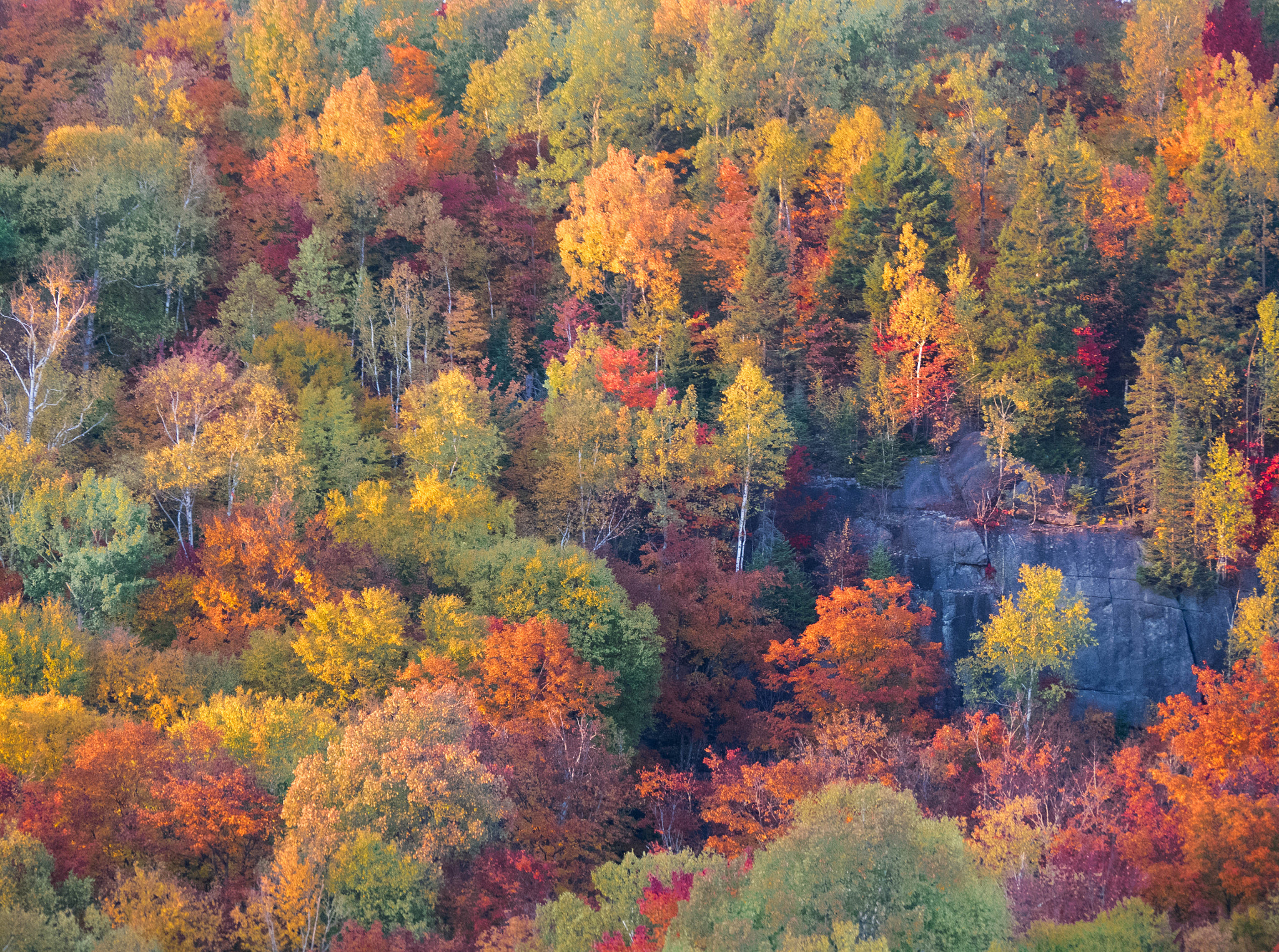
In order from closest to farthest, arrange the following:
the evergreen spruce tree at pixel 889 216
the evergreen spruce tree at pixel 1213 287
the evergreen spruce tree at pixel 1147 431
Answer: the evergreen spruce tree at pixel 1147 431 < the evergreen spruce tree at pixel 1213 287 < the evergreen spruce tree at pixel 889 216

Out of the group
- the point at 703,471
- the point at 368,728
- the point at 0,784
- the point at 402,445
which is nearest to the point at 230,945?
the point at 368,728

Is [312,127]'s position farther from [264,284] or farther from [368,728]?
[368,728]

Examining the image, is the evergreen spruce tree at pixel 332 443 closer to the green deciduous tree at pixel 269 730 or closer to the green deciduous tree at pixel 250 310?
the green deciduous tree at pixel 250 310

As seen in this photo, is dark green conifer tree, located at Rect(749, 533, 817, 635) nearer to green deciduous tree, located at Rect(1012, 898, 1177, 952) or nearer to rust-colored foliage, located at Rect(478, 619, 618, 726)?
rust-colored foliage, located at Rect(478, 619, 618, 726)

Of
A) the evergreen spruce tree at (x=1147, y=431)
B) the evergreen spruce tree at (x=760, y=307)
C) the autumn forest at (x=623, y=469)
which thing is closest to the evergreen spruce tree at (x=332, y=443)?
the autumn forest at (x=623, y=469)

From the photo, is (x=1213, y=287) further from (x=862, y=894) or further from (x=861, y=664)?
(x=862, y=894)

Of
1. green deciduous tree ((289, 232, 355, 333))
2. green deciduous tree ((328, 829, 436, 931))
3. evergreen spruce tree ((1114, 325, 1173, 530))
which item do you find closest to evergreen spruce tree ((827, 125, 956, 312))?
evergreen spruce tree ((1114, 325, 1173, 530))
